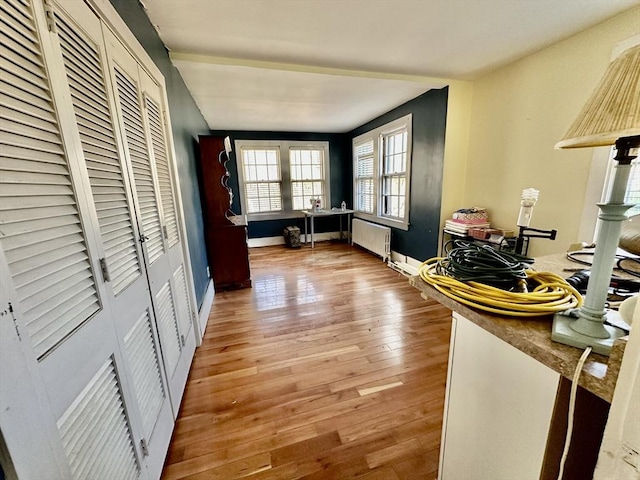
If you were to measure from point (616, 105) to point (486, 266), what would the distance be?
1.60ft

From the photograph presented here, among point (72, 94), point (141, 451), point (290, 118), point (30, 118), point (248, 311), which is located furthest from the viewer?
point (290, 118)

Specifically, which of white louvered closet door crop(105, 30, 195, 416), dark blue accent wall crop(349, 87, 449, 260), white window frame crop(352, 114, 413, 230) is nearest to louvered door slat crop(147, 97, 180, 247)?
white louvered closet door crop(105, 30, 195, 416)

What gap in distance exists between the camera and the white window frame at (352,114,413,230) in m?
3.85

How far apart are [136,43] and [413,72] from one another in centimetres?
263

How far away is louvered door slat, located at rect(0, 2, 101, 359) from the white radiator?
4046mm

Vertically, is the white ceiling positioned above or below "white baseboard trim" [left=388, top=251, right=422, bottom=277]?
above

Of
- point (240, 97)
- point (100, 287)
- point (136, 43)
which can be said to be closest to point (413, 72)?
point (240, 97)

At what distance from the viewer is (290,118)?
4.34m

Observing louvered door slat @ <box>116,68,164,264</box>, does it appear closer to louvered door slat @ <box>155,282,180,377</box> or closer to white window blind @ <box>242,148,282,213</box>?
louvered door slat @ <box>155,282,180,377</box>

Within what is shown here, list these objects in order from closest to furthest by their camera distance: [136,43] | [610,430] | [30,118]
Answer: [610,430] → [30,118] → [136,43]

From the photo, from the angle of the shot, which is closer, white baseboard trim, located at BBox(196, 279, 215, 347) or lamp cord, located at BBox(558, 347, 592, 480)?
lamp cord, located at BBox(558, 347, 592, 480)

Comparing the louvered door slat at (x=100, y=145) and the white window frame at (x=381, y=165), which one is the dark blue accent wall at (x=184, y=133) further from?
the white window frame at (x=381, y=165)

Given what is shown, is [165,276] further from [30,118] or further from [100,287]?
[30,118]

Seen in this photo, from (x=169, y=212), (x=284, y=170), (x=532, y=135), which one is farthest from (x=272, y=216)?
(x=532, y=135)
